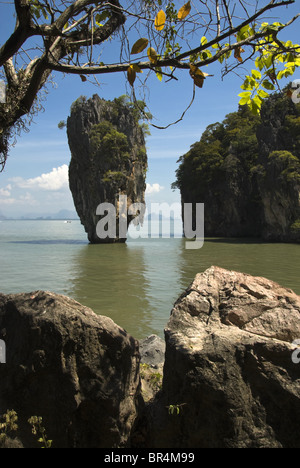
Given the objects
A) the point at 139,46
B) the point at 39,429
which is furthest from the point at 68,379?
the point at 139,46

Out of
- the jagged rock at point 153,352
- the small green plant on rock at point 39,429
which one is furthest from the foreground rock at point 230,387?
the jagged rock at point 153,352

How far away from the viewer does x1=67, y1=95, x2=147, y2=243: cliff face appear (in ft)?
108

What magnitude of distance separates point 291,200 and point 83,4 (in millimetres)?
31633

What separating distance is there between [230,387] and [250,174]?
4016 cm

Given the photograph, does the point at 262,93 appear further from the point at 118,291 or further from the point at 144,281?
the point at 144,281

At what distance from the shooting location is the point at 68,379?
2686 mm

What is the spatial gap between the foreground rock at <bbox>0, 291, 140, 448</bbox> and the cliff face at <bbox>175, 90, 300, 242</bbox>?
3054 cm

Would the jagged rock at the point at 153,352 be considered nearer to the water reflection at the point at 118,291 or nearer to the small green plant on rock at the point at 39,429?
the water reflection at the point at 118,291

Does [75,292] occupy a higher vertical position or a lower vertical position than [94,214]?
lower

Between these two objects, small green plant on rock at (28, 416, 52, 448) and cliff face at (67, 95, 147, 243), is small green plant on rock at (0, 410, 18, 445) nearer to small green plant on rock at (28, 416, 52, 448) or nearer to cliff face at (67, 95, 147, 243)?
small green plant on rock at (28, 416, 52, 448)

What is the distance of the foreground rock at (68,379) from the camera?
8.72 feet

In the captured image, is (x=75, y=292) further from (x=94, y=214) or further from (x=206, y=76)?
(x=94, y=214)
